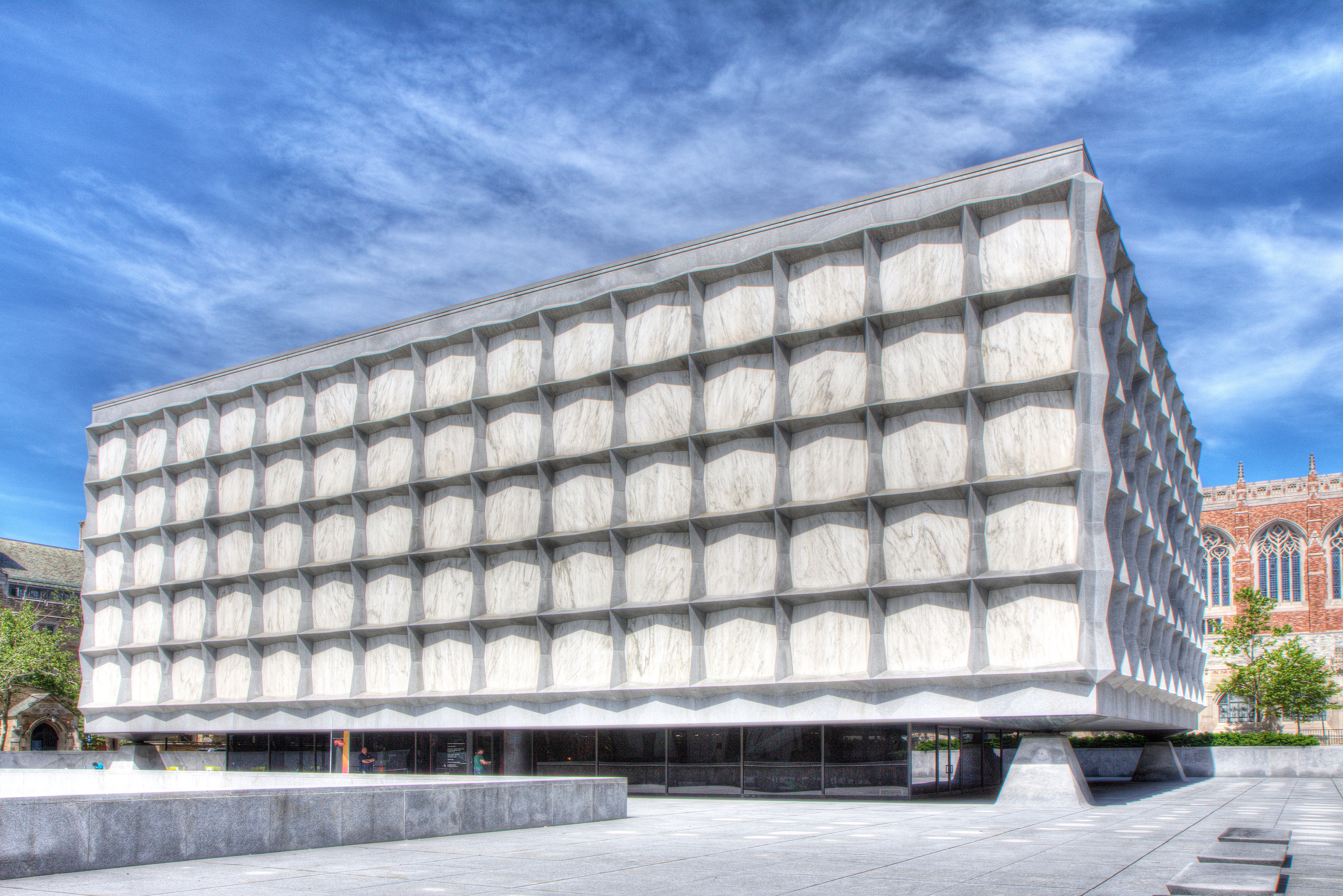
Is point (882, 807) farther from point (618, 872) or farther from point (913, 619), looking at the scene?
point (618, 872)

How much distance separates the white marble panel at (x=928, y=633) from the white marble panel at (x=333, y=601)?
21644 millimetres

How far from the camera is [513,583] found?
3750cm

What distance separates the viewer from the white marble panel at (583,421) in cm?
3597

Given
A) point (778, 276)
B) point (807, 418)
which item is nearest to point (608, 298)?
point (778, 276)

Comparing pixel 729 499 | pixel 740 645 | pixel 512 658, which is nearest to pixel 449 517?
pixel 512 658

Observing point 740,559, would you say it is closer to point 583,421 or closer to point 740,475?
point 740,475

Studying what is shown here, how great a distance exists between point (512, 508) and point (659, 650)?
7884 mm

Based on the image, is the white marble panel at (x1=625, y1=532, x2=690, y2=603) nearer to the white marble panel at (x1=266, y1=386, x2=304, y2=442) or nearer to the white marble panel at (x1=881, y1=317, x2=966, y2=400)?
the white marble panel at (x1=881, y1=317, x2=966, y2=400)

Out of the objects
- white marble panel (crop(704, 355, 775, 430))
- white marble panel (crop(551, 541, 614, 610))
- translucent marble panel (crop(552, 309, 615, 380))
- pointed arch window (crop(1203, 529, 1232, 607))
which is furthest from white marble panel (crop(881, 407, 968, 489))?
pointed arch window (crop(1203, 529, 1232, 607))

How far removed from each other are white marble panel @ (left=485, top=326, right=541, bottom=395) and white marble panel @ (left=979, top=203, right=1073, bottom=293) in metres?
15.9

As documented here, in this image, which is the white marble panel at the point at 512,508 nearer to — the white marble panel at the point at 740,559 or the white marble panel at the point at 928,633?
the white marble panel at the point at 740,559

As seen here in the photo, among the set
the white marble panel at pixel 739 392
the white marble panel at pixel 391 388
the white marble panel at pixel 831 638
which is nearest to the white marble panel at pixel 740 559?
the white marble panel at pixel 831 638

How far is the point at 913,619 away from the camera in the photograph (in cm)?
2944

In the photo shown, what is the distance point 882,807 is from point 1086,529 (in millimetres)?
8991
